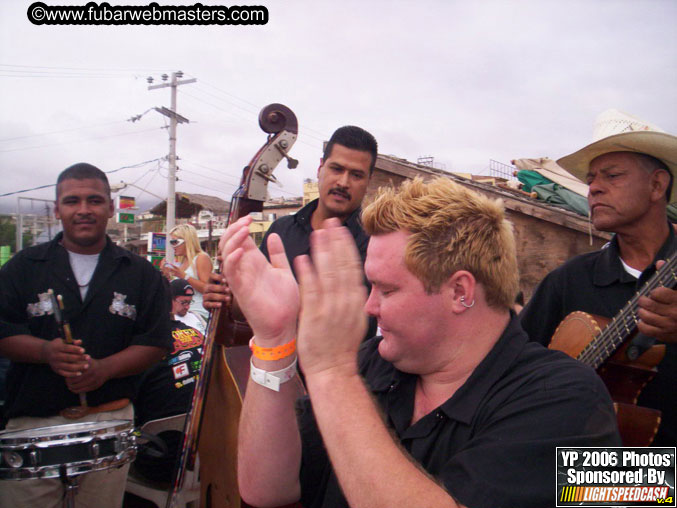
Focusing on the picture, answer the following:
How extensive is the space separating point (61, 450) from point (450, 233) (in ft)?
6.36

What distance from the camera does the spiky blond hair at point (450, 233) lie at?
4.12 ft

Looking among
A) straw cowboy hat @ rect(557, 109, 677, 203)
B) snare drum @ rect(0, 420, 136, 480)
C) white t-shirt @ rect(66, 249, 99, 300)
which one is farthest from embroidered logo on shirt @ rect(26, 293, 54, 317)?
straw cowboy hat @ rect(557, 109, 677, 203)

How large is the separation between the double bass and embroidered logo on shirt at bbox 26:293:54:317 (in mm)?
973

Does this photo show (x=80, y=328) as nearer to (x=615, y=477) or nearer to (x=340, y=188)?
(x=340, y=188)

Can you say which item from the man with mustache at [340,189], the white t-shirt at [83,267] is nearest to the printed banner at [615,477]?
the man with mustache at [340,189]

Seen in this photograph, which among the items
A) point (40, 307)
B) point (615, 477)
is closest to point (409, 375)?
point (615, 477)

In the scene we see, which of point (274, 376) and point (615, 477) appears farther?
point (274, 376)

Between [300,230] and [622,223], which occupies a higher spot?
[622,223]

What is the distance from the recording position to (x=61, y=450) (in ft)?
6.65

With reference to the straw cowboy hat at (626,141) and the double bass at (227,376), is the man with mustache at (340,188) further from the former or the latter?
the straw cowboy hat at (626,141)

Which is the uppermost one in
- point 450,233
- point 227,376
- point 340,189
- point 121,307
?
point 340,189

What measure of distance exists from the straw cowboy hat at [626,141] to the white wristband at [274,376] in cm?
184

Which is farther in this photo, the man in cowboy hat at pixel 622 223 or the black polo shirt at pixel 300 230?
the black polo shirt at pixel 300 230

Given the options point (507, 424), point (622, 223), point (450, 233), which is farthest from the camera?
point (622, 223)
